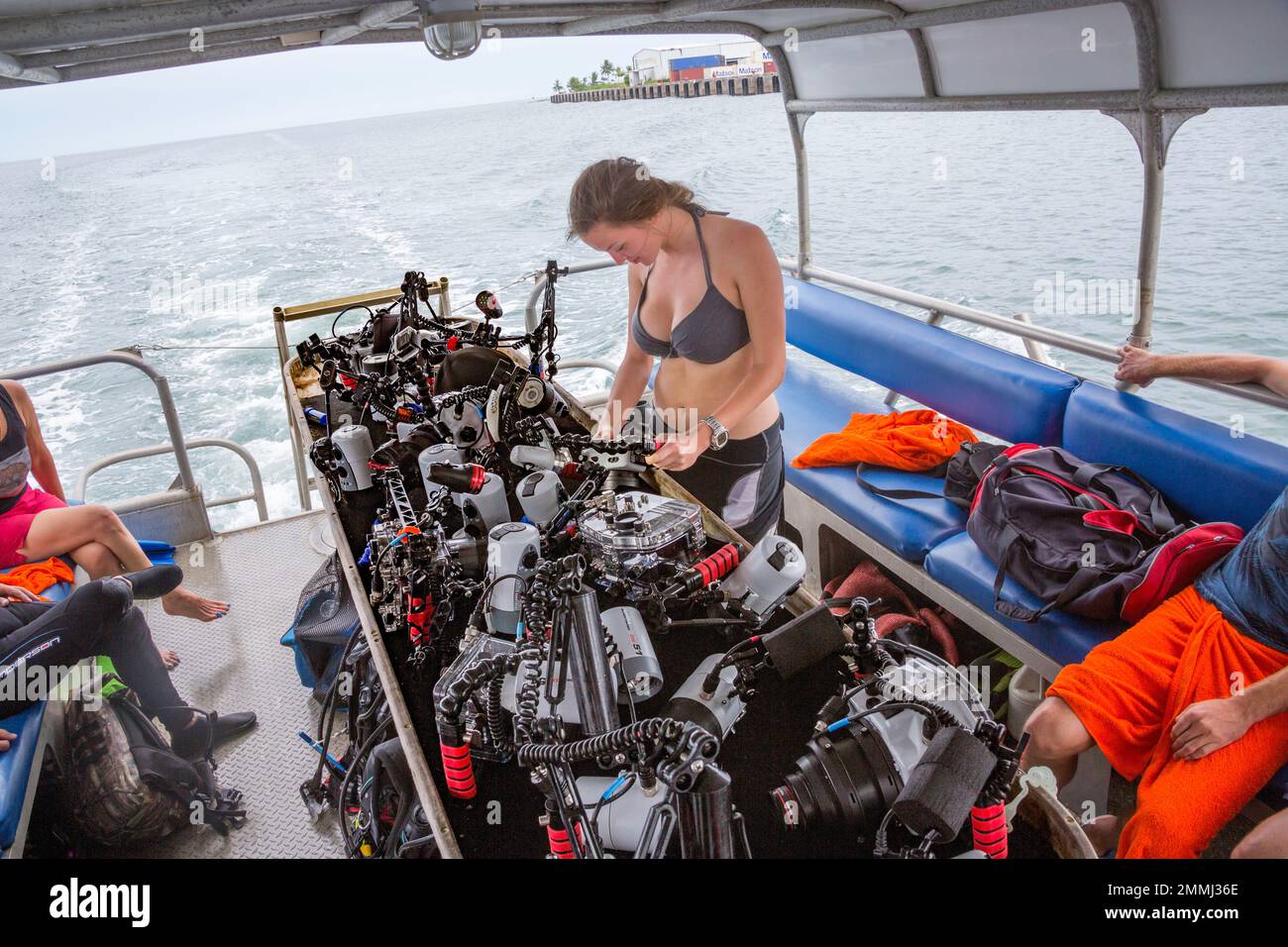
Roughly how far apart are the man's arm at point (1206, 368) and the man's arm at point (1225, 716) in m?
0.91

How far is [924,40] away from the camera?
3510 millimetres

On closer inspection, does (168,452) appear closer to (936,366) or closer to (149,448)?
(149,448)

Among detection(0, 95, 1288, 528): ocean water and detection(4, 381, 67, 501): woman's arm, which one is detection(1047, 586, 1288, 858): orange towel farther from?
detection(4, 381, 67, 501): woman's arm

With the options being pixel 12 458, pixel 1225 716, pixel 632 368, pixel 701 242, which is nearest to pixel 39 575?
pixel 12 458

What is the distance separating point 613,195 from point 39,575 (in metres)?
2.51

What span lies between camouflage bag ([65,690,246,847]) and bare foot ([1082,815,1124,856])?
92.5 inches

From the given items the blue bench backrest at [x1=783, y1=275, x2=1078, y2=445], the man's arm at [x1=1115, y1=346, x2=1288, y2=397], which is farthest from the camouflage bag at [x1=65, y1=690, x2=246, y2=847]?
the man's arm at [x1=1115, y1=346, x2=1288, y2=397]

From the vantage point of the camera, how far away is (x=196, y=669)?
129 inches

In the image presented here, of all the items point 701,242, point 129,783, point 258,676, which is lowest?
point 258,676

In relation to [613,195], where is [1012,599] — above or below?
below

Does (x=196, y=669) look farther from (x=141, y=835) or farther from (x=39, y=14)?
(x=39, y=14)

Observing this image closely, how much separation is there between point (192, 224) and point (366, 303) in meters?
13.4

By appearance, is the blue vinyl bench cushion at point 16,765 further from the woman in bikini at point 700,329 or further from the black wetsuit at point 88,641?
the woman in bikini at point 700,329

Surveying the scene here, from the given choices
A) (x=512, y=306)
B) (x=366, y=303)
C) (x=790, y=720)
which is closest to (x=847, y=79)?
(x=366, y=303)
